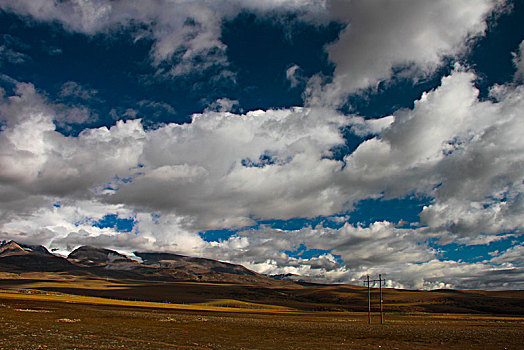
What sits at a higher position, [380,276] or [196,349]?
[380,276]

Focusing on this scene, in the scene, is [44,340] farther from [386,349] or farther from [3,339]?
[386,349]

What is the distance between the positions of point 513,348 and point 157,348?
37.5 metres

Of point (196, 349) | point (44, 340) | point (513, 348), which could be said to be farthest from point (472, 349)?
point (44, 340)

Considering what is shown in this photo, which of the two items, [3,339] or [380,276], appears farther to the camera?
[380,276]

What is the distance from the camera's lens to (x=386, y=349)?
37500mm

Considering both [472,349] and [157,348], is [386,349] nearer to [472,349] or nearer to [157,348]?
[472,349]

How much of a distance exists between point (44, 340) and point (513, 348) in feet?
154

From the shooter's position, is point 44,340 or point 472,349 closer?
point 44,340

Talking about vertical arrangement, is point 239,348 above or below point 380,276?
below

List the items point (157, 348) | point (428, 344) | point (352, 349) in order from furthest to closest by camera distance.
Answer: point (428, 344)
point (352, 349)
point (157, 348)

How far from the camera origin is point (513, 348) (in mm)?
40719

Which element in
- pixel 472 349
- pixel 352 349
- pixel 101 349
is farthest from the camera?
pixel 472 349

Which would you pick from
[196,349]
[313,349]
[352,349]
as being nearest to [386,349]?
[352,349]

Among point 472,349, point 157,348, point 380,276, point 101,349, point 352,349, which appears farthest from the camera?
point 380,276
